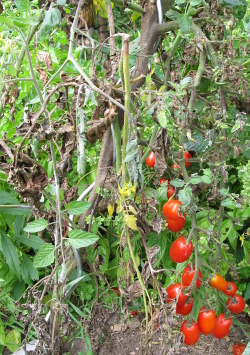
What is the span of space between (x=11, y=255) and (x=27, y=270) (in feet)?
0.33

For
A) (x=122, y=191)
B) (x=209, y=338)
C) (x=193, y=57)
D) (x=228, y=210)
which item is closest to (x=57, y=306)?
(x=122, y=191)

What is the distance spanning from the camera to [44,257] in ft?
2.77

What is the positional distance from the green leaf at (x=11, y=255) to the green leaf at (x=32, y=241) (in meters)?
0.06

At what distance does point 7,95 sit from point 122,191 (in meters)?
0.35

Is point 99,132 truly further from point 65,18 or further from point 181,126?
point 65,18

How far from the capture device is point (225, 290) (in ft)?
3.26

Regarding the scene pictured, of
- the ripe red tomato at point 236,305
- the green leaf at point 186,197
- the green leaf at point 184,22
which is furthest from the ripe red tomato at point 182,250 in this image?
the green leaf at point 184,22

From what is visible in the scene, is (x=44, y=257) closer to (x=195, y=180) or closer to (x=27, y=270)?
(x=195, y=180)

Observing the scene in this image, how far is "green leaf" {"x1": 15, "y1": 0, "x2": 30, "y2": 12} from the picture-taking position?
776 millimetres

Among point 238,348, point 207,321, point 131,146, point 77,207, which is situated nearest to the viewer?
point 131,146

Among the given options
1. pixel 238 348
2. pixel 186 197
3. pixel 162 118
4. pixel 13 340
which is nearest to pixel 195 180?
pixel 186 197

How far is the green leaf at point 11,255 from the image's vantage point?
1458 millimetres

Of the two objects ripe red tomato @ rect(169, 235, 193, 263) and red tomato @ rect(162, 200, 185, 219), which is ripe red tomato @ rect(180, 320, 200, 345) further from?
red tomato @ rect(162, 200, 185, 219)

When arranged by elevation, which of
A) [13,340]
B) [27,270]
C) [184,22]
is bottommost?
[13,340]
